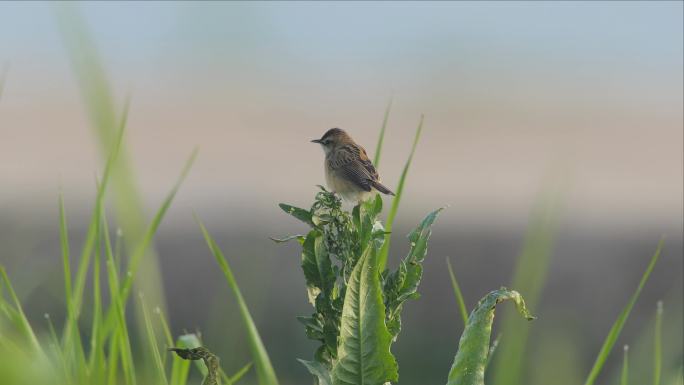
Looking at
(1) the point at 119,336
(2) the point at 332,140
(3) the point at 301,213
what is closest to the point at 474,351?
(3) the point at 301,213

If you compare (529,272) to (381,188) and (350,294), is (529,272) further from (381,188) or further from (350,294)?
(350,294)

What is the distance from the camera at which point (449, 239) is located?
4250 millimetres

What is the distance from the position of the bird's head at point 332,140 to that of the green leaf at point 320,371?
2.26 feet

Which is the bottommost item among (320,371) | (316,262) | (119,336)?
(119,336)

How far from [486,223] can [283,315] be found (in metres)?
1.00

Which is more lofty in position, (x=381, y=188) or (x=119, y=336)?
(x=381, y=188)

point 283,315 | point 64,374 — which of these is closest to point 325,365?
point 64,374

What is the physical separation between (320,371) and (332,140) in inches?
30.7

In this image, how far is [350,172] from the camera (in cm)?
151

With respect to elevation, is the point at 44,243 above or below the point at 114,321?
below

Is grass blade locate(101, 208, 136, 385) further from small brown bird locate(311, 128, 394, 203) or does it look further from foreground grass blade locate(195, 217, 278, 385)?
small brown bird locate(311, 128, 394, 203)

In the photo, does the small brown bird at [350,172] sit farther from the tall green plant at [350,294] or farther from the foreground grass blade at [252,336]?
the tall green plant at [350,294]

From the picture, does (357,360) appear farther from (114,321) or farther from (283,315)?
(283,315)

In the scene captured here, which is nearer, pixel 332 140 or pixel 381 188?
pixel 381 188
